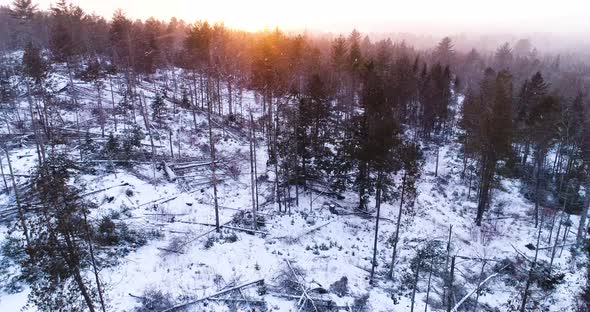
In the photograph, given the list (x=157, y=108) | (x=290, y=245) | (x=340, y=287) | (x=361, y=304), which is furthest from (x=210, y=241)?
(x=157, y=108)

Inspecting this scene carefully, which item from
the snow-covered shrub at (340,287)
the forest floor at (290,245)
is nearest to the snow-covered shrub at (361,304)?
Result: the forest floor at (290,245)

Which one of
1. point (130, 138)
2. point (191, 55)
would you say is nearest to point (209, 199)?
point (130, 138)

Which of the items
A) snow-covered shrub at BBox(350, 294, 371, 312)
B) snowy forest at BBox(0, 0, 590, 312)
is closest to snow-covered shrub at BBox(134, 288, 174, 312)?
snowy forest at BBox(0, 0, 590, 312)

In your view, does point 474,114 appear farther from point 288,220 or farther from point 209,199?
point 209,199

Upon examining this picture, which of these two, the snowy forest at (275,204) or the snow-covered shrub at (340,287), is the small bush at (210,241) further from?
the snow-covered shrub at (340,287)

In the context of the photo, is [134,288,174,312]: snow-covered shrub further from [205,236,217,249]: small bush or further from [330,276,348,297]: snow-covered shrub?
[330,276,348,297]: snow-covered shrub

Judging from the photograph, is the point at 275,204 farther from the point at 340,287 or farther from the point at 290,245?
the point at 340,287
